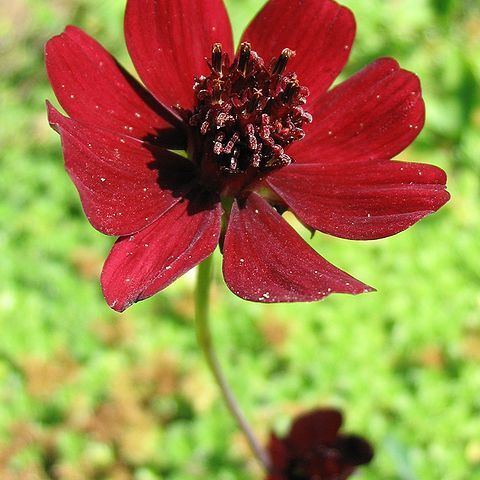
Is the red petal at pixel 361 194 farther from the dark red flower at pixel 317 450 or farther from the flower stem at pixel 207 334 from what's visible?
the dark red flower at pixel 317 450

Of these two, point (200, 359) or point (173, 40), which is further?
point (200, 359)

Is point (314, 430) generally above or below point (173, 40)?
below

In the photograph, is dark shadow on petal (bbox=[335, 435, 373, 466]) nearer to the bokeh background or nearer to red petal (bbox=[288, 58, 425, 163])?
the bokeh background

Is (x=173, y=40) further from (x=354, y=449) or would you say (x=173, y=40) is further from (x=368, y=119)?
(x=354, y=449)

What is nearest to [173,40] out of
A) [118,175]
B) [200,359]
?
[118,175]

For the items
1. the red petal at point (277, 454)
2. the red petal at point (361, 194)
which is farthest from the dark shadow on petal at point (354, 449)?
the red petal at point (361, 194)

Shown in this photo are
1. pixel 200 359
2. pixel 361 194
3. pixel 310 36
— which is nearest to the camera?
pixel 361 194
